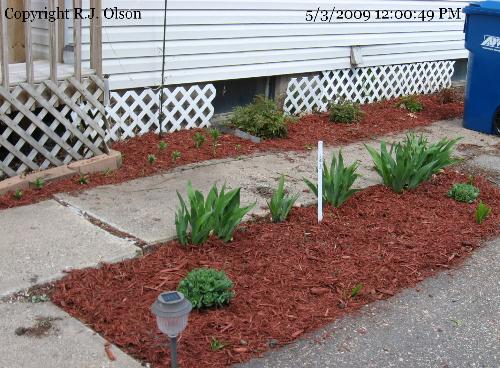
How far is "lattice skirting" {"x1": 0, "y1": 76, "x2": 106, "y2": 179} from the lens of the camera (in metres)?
5.28

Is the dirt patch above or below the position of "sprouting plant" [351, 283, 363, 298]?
below

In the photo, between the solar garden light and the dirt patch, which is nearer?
the solar garden light

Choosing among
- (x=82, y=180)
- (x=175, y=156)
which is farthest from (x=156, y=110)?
(x=82, y=180)

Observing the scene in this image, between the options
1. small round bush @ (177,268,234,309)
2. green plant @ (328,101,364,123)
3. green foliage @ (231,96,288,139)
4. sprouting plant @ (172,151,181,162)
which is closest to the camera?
small round bush @ (177,268,234,309)

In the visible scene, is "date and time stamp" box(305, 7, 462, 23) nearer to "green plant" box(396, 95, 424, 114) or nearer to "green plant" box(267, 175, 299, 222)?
"green plant" box(396, 95, 424, 114)

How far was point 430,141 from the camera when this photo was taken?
784cm

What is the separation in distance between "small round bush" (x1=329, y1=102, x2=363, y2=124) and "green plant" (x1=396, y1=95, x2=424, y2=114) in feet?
4.08

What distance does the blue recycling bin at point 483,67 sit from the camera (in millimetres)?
7961

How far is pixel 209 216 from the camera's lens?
4.36 meters

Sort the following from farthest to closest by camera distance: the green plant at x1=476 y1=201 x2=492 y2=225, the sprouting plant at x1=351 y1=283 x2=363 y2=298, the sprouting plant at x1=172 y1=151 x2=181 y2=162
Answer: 1. the sprouting plant at x1=172 y1=151 x2=181 y2=162
2. the green plant at x1=476 y1=201 x2=492 y2=225
3. the sprouting plant at x1=351 y1=283 x2=363 y2=298

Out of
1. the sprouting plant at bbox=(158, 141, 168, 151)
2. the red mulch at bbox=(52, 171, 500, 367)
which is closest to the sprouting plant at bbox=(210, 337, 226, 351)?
the red mulch at bbox=(52, 171, 500, 367)

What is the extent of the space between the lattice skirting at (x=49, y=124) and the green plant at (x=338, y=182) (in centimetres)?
198

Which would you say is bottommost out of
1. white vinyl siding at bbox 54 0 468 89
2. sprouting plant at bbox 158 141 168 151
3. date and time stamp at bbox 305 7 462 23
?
sprouting plant at bbox 158 141 168 151

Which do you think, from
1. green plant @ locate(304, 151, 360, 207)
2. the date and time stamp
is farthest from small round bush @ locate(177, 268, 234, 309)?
the date and time stamp
